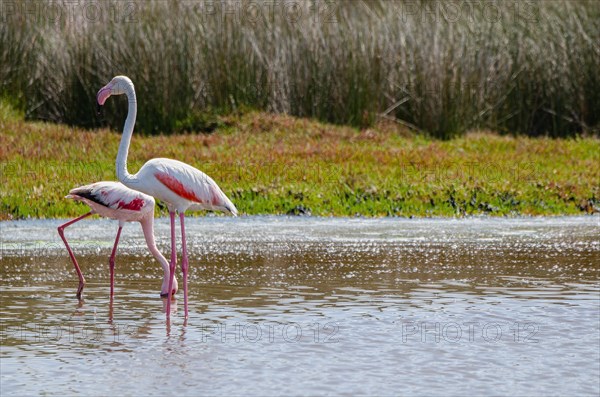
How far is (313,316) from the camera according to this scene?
8.04 metres

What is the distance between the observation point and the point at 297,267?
10273mm

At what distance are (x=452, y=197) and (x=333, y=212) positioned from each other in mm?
1426

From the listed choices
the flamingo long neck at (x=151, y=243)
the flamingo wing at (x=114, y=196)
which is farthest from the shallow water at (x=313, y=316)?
the flamingo wing at (x=114, y=196)

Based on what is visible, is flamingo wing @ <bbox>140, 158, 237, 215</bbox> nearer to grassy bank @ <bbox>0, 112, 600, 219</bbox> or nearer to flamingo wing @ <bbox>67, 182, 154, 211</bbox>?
flamingo wing @ <bbox>67, 182, 154, 211</bbox>

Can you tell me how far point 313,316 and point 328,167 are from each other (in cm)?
824

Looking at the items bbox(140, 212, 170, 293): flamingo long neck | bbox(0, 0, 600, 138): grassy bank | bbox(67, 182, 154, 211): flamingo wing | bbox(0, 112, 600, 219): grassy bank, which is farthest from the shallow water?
bbox(0, 0, 600, 138): grassy bank

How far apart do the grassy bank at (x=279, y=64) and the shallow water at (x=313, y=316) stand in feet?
24.4

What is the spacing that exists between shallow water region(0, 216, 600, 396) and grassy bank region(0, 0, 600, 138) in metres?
7.43

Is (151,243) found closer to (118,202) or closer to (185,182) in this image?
(118,202)

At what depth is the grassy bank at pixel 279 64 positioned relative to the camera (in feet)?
64.7

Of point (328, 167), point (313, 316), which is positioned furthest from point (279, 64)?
point (313, 316)

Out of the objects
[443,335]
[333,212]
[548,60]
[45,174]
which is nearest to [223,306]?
[443,335]

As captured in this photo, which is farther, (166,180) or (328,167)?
(328,167)

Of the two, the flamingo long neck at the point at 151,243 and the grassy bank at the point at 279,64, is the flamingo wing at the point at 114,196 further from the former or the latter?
the grassy bank at the point at 279,64
